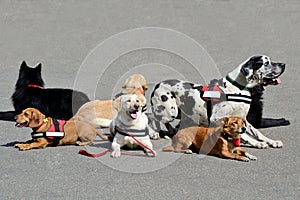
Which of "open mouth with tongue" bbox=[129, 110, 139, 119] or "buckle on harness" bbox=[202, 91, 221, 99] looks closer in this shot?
"open mouth with tongue" bbox=[129, 110, 139, 119]

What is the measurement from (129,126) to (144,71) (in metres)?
4.65

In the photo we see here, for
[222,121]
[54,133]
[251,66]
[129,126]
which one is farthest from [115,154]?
[251,66]

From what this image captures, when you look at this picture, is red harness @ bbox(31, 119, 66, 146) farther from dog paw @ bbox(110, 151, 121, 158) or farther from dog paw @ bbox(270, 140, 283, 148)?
dog paw @ bbox(270, 140, 283, 148)

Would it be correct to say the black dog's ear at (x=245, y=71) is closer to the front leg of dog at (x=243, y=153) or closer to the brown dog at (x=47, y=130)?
the front leg of dog at (x=243, y=153)

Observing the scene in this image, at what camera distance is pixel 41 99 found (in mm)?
8305

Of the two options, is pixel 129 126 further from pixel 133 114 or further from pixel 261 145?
pixel 261 145

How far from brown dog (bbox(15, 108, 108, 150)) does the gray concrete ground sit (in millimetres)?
98

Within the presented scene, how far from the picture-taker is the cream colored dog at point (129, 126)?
6754 mm

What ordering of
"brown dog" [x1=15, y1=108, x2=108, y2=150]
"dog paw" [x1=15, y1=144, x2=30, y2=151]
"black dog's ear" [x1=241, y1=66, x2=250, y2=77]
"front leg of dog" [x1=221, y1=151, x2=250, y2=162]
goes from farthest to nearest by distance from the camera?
1. "black dog's ear" [x1=241, y1=66, x2=250, y2=77]
2. "dog paw" [x1=15, y1=144, x2=30, y2=151]
3. "brown dog" [x1=15, y1=108, x2=108, y2=150]
4. "front leg of dog" [x1=221, y1=151, x2=250, y2=162]

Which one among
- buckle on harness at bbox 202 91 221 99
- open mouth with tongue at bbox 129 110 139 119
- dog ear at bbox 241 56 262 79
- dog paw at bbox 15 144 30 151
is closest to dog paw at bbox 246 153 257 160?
buckle on harness at bbox 202 91 221 99

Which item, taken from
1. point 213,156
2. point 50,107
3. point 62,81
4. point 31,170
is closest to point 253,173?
point 213,156

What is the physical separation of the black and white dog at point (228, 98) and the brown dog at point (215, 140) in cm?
41

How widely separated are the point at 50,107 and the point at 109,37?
652 centimetres

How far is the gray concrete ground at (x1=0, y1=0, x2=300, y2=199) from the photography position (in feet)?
19.7
